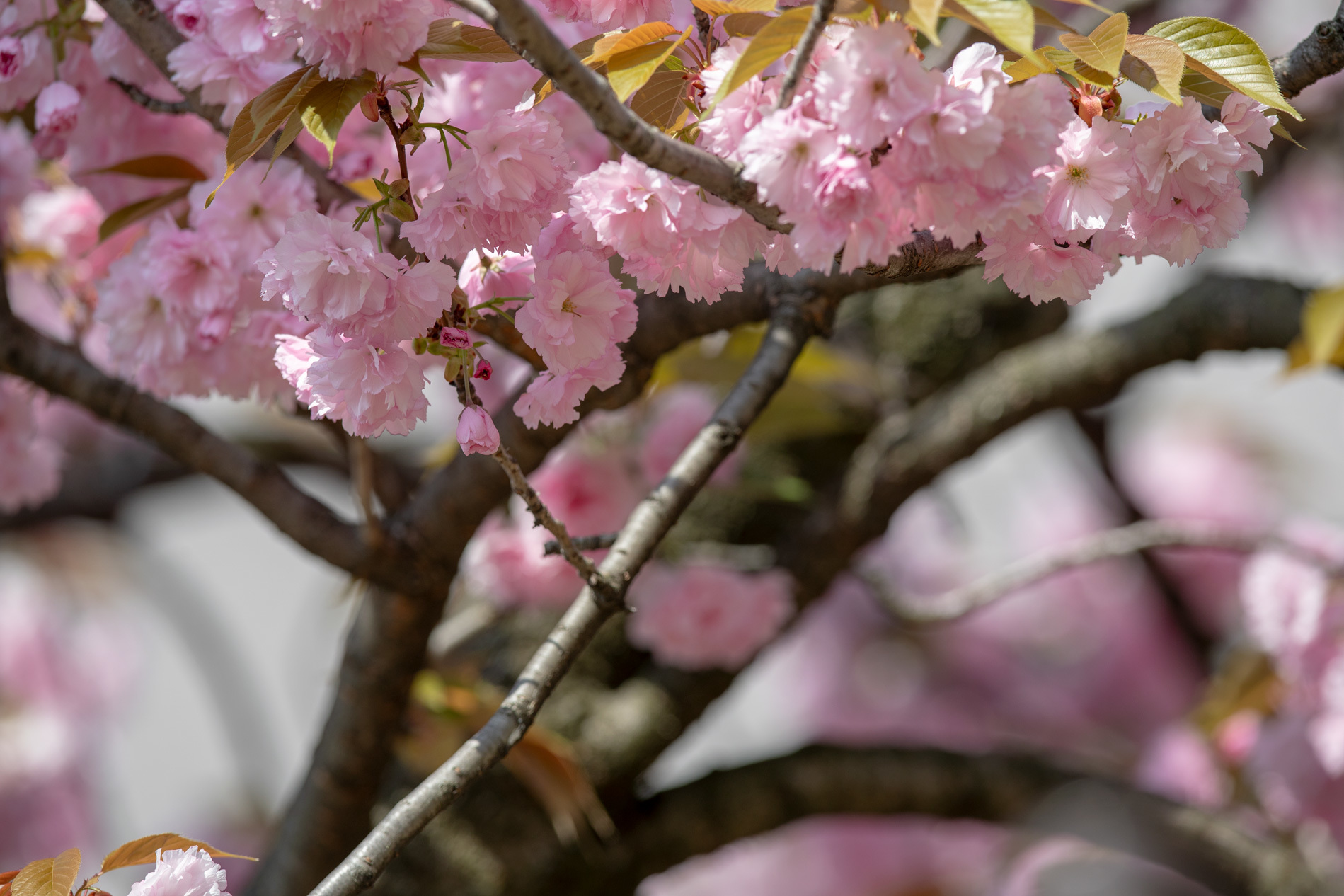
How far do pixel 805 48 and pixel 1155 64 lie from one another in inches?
6.7

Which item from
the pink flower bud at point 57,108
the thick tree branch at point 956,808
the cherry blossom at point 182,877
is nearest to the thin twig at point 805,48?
the cherry blossom at point 182,877

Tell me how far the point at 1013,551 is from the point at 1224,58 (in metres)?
2.50

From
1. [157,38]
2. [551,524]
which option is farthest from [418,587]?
[157,38]

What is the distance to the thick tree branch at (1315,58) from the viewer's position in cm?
59

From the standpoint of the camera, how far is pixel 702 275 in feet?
1.71

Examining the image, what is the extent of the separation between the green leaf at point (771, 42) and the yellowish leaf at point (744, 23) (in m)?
0.06

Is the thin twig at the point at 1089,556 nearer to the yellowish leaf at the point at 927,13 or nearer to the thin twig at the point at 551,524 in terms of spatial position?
the thin twig at the point at 551,524

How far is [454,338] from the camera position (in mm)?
507

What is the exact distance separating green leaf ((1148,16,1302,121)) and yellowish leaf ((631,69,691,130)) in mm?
233

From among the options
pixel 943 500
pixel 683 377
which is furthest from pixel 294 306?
pixel 943 500

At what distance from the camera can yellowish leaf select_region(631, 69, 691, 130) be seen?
1.68ft

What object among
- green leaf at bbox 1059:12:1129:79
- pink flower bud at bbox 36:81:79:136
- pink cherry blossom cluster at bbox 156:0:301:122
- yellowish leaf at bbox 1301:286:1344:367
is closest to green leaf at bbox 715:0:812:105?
green leaf at bbox 1059:12:1129:79

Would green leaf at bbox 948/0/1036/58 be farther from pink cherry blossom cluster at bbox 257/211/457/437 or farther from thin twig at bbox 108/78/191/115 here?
thin twig at bbox 108/78/191/115

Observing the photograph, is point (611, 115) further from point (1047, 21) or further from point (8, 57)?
point (8, 57)
